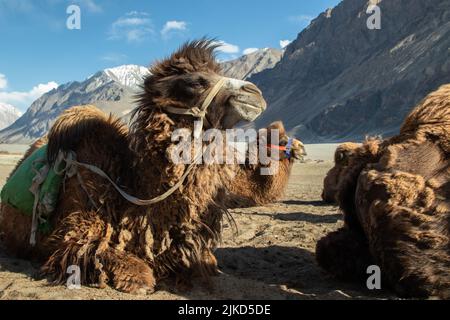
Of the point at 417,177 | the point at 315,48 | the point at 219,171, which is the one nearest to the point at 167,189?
the point at 219,171

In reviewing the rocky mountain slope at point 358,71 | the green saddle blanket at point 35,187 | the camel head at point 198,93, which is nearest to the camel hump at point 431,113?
the camel head at point 198,93

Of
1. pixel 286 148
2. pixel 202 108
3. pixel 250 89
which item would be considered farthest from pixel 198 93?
pixel 286 148

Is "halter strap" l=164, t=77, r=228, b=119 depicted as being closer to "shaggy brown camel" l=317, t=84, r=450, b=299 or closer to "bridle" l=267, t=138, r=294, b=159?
"shaggy brown camel" l=317, t=84, r=450, b=299

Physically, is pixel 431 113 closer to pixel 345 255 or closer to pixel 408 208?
pixel 408 208

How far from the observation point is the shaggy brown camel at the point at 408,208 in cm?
338

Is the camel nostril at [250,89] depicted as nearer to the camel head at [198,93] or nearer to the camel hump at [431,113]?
the camel head at [198,93]

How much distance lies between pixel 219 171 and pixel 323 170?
17.3 m

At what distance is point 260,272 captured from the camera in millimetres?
4570

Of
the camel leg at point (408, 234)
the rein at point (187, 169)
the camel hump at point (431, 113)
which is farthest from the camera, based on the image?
the camel hump at point (431, 113)

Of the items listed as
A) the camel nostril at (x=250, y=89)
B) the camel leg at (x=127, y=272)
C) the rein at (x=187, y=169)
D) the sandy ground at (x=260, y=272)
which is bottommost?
the sandy ground at (x=260, y=272)

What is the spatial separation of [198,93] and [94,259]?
142 centimetres

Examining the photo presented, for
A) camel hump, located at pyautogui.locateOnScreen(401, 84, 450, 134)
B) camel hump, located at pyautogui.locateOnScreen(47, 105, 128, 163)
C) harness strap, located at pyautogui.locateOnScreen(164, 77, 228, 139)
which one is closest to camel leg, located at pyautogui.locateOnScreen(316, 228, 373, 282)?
camel hump, located at pyautogui.locateOnScreen(401, 84, 450, 134)

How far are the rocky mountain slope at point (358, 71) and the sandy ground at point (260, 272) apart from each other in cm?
6011

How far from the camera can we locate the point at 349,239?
4.17m
